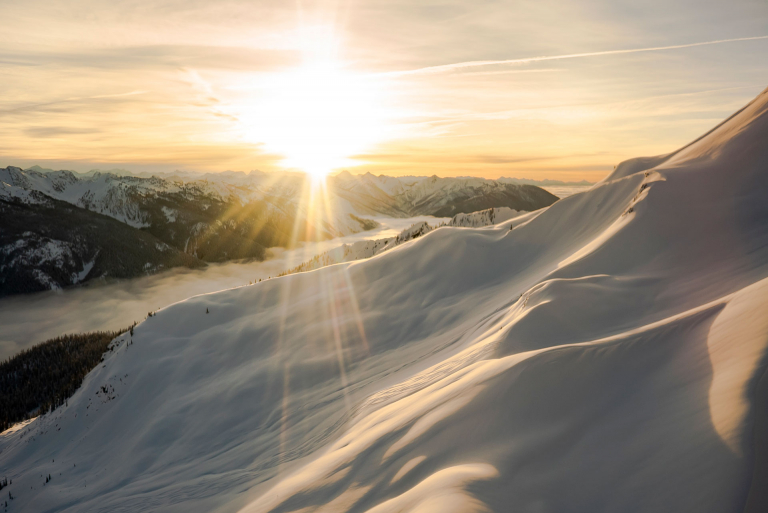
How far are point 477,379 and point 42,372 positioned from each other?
417 ft

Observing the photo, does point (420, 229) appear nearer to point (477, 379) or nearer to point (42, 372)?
point (477, 379)

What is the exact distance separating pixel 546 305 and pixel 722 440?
769 centimetres

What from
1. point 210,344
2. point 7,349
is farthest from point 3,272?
point 210,344

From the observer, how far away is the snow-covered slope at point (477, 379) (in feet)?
22.1

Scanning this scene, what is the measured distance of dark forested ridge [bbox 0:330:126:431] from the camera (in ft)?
264

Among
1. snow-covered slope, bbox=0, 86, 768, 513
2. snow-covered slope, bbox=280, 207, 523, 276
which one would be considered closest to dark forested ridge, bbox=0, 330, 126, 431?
snow-covered slope, bbox=280, 207, 523, 276

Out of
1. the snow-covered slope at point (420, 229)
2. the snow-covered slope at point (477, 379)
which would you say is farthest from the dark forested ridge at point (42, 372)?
the snow-covered slope at point (477, 379)

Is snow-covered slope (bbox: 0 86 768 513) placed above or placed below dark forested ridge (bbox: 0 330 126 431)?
above

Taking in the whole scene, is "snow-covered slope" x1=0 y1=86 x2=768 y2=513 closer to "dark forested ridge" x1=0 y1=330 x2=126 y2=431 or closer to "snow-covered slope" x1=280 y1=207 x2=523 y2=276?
"snow-covered slope" x1=280 y1=207 x2=523 y2=276

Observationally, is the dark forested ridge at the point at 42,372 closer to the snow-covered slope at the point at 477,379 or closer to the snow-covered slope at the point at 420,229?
the snow-covered slope at the point at 420,229

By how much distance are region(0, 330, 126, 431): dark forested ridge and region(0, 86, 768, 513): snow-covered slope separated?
6431 cm

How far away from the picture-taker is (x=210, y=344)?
28.7 m

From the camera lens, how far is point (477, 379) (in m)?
10.6

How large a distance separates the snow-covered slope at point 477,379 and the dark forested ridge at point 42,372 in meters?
64.3
